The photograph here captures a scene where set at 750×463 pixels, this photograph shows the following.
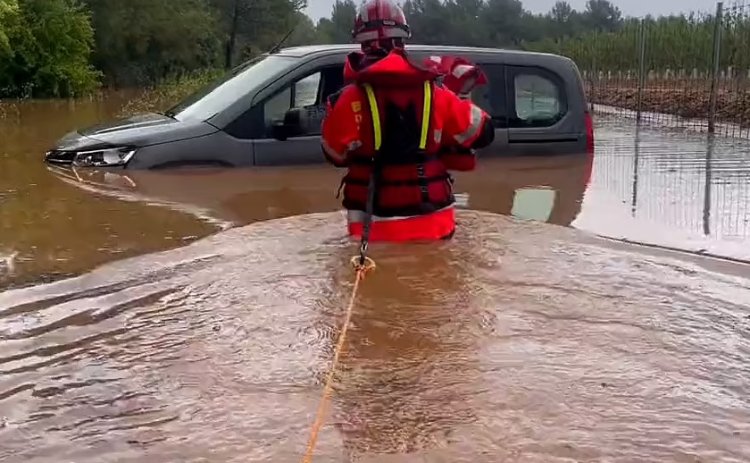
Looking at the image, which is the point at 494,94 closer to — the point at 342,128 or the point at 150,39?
the point at 342,128

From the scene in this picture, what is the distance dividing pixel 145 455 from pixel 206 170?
516cm

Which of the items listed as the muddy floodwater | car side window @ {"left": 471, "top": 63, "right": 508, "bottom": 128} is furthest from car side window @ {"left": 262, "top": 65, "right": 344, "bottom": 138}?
car side window @ {"left": 471, "top": 63, "right": 508, "bottom": 128}

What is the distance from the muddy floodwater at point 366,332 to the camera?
9.40 ft

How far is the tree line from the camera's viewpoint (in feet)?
75.6

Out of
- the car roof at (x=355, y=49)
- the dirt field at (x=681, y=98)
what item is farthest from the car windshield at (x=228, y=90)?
the dirt field at (x=681, y=98)

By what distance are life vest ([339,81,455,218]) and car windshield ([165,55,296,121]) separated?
3443 millimetres

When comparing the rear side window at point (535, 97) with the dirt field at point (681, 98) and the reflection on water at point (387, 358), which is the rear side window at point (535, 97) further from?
the dirt field at point (681, 98)

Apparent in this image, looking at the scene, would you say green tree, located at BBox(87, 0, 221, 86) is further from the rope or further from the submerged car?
the rope

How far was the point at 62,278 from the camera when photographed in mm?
4719

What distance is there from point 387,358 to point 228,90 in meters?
5.24

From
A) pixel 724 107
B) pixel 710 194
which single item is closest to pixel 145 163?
pixel 710 194

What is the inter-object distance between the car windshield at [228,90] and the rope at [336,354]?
3.66 m

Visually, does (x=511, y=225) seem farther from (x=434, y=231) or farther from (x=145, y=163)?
(x=145, y=163)

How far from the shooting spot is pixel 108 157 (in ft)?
24.9
